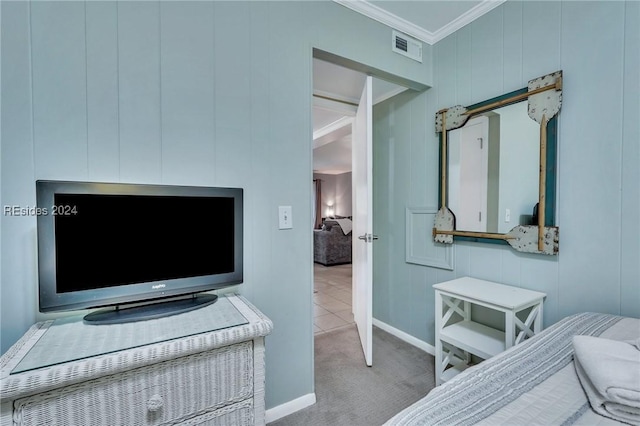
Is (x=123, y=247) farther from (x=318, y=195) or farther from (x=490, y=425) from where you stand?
(x=318, y=195)

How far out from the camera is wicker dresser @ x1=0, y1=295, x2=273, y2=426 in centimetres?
82

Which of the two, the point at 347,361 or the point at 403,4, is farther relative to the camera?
the point at 347,361

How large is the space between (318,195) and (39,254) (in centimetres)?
946

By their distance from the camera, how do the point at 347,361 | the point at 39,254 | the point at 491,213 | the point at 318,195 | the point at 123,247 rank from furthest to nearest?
the point at 318,195 → the point at 347,361 → the point at 491,213 → the point at 123,247 → the point at 39,254

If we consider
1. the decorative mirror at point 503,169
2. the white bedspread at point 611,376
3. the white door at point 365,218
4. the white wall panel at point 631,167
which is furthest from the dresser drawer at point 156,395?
the white wall panel at point 631,167

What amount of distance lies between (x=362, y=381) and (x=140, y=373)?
1495 mm

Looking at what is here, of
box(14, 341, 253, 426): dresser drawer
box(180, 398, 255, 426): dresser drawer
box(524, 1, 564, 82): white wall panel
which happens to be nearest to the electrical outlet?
box(14, 341, 253, 426): dresser drawer

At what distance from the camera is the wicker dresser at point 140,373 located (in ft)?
2.68

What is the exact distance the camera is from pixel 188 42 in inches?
55.3

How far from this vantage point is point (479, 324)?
6.64ft

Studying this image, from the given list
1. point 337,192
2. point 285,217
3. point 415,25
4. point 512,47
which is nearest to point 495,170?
point 512,47

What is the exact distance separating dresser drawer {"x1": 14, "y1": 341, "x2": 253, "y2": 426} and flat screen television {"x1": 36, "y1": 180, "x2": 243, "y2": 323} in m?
0.25

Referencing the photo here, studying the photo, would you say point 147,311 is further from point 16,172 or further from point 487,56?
point 487,56

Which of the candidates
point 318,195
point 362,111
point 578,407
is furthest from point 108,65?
point 318,195
